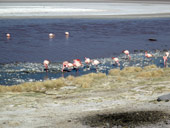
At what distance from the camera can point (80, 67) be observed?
21781mm

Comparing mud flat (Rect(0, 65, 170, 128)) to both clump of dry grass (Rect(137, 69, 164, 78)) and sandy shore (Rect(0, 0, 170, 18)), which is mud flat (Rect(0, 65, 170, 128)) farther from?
sandy shore (Rect(0, 0, 170, 18))

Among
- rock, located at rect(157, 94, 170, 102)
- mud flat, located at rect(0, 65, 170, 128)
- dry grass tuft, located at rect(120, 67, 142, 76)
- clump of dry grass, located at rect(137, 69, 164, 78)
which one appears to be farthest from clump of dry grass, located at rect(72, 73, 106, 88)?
rock, located at rect(157, 94, 170, 102)

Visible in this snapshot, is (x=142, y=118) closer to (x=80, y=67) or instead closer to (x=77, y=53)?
(x=80, y=67)

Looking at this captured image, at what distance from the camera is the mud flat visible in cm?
1074

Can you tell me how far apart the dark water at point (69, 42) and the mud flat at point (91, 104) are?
3.54 meters

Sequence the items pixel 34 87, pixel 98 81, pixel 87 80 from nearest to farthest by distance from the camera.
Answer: pixel 34 87, pixel 87 80, pixel 98 81

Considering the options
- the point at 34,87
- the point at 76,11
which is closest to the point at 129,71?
the point at 34,87

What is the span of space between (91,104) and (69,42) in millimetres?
18122

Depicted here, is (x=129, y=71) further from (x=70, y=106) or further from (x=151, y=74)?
(x=70, y=106)

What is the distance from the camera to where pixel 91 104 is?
12.9 m

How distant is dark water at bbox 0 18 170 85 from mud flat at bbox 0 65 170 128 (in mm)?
3539

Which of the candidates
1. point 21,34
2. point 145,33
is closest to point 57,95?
point 21,34

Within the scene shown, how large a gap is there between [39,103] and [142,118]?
3905mm

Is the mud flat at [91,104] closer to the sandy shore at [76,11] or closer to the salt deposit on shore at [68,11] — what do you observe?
the sandy shore at [76,11]
